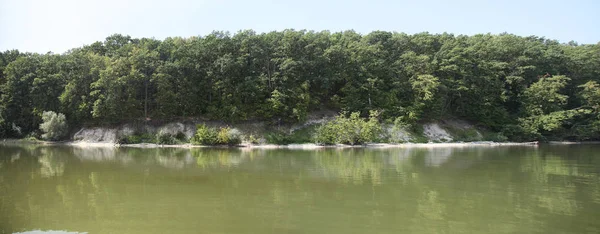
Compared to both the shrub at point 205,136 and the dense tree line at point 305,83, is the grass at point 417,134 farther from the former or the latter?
the shrub at point 205,136

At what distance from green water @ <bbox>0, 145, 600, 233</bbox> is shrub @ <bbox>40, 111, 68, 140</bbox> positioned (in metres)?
29.4

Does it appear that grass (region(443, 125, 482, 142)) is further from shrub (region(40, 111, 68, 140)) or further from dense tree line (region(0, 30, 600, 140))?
shrub (region(40, 111, 68, 140))

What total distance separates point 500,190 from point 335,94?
35.9 metres

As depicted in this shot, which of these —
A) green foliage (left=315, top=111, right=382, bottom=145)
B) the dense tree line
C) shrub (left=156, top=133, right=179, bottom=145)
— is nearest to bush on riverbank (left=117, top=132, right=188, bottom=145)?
shrub (left=156, top=133, right=179, bottom=145)

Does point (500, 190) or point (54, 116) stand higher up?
point (54, 116)

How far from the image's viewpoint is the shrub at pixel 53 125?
143ft

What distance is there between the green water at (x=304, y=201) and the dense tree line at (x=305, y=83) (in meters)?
26.8

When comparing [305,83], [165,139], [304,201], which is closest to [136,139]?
[165,139]

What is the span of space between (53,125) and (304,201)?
45.1 metres

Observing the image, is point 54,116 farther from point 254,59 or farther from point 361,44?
point 361,44

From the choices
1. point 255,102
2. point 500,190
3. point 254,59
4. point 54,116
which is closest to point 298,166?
point 500,190

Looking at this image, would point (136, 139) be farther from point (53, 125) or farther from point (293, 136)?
point (293, 136)

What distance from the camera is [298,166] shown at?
21.7 meters

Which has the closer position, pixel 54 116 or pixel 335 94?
pixel 54 116
